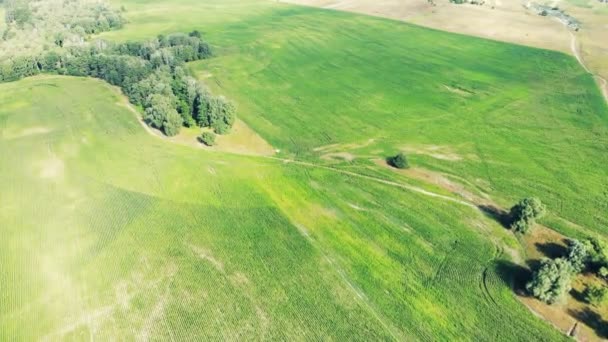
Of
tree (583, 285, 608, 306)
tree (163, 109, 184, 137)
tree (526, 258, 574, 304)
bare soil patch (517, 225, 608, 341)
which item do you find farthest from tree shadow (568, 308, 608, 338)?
tree (163, 109, 184, 137)

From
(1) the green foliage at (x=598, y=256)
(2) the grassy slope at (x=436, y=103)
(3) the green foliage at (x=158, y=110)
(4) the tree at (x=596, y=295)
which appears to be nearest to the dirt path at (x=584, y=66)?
(2) the grassy slope at (x=436, y=103)

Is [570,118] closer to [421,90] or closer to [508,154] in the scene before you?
[508,154]

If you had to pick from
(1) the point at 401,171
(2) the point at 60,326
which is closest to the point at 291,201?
(1) the point at 401,171

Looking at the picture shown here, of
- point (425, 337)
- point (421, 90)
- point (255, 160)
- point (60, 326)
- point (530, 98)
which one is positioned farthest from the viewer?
point (421, 90)

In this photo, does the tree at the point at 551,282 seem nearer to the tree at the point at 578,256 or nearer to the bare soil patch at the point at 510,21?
the tree at the point at 578,256

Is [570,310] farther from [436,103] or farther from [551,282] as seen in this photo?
[436,103]

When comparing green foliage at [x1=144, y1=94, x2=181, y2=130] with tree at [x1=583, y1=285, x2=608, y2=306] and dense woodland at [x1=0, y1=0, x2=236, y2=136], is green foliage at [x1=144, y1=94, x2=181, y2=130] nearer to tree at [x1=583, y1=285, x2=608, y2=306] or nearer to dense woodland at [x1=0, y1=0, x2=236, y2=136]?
dense woodland at [x1=0, y1=0, x2=236, y2=136]
